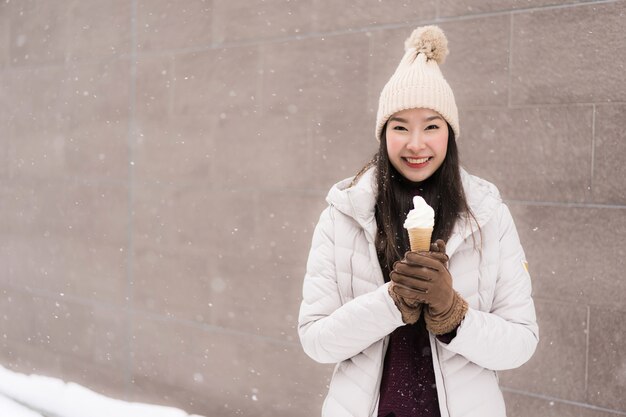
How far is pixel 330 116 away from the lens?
3994 mm

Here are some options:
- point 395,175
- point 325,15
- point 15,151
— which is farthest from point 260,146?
point 15,151

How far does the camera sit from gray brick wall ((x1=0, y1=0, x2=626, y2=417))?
10.4 ft

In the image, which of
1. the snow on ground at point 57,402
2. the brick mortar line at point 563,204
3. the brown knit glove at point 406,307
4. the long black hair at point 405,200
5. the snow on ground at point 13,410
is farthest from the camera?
the snow on ground at point 13,410

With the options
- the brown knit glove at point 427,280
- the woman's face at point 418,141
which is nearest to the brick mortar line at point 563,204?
the woman's face at point 418,141

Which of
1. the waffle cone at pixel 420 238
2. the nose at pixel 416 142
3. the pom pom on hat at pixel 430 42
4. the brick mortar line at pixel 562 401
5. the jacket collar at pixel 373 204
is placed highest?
the pom pom on hat at pixel 430 42

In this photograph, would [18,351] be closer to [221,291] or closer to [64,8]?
[221,291]

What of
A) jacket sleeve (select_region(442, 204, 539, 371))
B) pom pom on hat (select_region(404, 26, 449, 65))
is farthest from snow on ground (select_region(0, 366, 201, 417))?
pom pom on hat (select_region(404, 26, 449, 65))

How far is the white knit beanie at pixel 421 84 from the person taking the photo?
2.13 metres

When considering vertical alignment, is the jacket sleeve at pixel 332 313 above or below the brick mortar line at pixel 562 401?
above

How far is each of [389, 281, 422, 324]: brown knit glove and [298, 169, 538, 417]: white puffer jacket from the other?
0.03 metres

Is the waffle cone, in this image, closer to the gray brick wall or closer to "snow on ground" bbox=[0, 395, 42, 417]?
the gray brick wall

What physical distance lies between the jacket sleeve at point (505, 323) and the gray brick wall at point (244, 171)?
1.15 m

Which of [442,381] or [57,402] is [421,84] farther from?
[57,402]

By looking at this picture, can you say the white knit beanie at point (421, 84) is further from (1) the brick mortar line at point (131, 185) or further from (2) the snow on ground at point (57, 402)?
(2) the snow on ground at point (57, 402)
